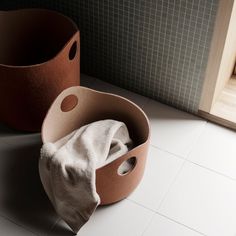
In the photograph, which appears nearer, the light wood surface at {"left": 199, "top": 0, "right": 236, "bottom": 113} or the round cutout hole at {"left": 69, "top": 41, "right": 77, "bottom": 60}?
the light wood surface at {"left": 199, "top": 0, "right": 236, "bottom": 113}

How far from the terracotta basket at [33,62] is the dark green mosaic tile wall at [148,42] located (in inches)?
4.8

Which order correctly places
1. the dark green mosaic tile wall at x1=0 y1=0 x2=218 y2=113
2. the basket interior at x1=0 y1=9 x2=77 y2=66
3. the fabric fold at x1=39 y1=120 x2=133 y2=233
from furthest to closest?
the basket interior at x1=0 y1=9 x2=77 y2=66 < the dark green mosaic tile wall at x1=0 y1=0 x2=218 y2=113 < the fabric fold at x1=39 y1=120 x2=133 y2=233

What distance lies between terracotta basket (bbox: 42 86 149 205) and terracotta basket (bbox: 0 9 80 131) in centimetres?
8

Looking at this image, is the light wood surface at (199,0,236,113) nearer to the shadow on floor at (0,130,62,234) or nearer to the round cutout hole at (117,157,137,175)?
the round cutout hole at (117,157,137,175)

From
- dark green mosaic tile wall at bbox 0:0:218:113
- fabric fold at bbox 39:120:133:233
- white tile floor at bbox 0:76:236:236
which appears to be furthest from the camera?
dark green mosaic tile wall at bbox 0:0:218:113

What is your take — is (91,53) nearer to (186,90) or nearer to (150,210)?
(186,90)

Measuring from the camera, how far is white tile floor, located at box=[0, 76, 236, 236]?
138 centimetres

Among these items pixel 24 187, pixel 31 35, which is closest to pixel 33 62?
pixel 31 35

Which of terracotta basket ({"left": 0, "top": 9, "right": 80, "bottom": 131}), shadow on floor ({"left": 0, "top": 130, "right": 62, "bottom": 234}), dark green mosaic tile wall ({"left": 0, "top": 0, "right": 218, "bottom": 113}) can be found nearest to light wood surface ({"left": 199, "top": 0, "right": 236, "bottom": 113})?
dark green mosaic tile wall ({"left": 0, "top": 0, "right": 218, "bottom": 113})

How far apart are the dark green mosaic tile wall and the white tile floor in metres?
0.14

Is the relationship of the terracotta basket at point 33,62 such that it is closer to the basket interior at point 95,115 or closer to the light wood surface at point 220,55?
the basket interior at point 95,115

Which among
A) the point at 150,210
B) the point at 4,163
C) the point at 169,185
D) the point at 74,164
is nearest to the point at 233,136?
the point at 169,185

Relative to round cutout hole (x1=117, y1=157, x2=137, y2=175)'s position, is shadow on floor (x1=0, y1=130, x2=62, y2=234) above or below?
below

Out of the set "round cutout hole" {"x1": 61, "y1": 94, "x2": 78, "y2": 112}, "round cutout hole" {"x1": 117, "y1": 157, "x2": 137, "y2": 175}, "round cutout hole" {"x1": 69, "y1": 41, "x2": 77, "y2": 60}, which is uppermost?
"round cutout hole" {"x1": 69, "y1": 41, "x2": 77, "y2": 60}
